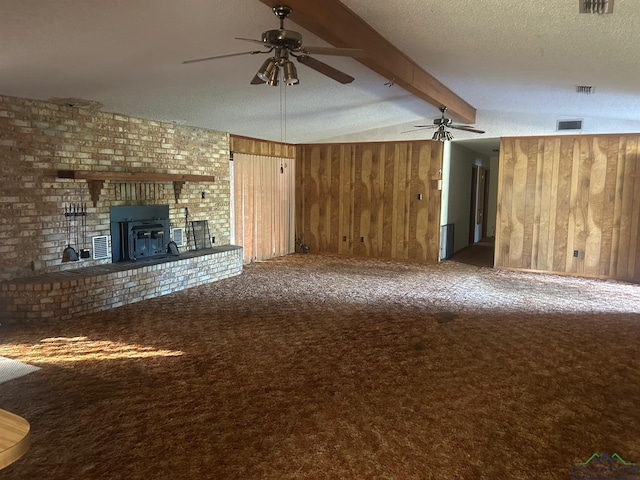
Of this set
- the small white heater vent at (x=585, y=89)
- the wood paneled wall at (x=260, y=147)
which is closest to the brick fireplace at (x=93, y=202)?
the wood paneled wall at (x=260, y=147)

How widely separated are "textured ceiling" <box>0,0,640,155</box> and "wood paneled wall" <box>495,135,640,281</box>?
644mm

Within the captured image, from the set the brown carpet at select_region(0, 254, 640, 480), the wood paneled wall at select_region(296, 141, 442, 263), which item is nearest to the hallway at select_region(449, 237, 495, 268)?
the wood paneled wall at select_region(296, 141, 442, 263)

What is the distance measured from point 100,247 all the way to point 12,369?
2.43 meters

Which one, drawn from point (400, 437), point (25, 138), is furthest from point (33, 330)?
point (400, 437)

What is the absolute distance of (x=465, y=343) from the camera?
163 inches

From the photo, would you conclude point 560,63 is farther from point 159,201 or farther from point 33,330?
point 33,330

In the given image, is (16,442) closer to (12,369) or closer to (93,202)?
(12,369)

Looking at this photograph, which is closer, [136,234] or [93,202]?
[93,202]

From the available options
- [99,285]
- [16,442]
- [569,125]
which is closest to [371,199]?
[569,125]

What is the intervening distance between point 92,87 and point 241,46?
5.96 feet

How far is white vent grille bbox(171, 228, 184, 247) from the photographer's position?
6801 millimetres

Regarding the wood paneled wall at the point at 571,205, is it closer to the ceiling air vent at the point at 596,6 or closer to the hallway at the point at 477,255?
the hallway at the point at 477,255

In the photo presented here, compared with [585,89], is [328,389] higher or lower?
lower

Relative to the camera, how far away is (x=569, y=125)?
7.32 metres
